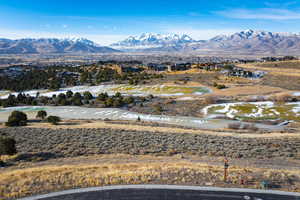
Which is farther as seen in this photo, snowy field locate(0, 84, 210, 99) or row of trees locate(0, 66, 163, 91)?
row of trees locate(0, 66, 163, 91)

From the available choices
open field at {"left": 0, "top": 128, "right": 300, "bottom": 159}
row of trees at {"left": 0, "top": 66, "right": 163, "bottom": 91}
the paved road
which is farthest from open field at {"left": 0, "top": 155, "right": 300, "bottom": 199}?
row of trees at {"left": 0, "top": 66, "right": 163, "bottom": 91}

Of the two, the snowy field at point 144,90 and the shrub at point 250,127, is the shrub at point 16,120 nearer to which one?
the shrub at point 250,127

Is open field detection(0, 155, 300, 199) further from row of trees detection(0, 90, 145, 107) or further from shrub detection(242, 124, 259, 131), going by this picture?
row of trees detection(0, 90, 145, 107)

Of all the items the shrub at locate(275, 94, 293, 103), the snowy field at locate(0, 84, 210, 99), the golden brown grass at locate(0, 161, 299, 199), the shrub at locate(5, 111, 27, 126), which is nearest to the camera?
the golden brown grass at locate(0, 161, 299, 199)

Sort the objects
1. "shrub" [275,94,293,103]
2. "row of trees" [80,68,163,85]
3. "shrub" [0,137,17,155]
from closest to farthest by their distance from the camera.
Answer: "shrub" [0,137,17,155] < "shrub" [275,94,293,103] < "row of trees" [80,68,163,85]

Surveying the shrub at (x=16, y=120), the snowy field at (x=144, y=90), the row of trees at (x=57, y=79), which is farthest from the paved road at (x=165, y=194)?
the row of trees at (x=57, y=79)

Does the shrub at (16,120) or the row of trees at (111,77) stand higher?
the row of trees at (111,77)

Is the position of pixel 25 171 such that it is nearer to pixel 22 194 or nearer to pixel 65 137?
pixel 22 194
